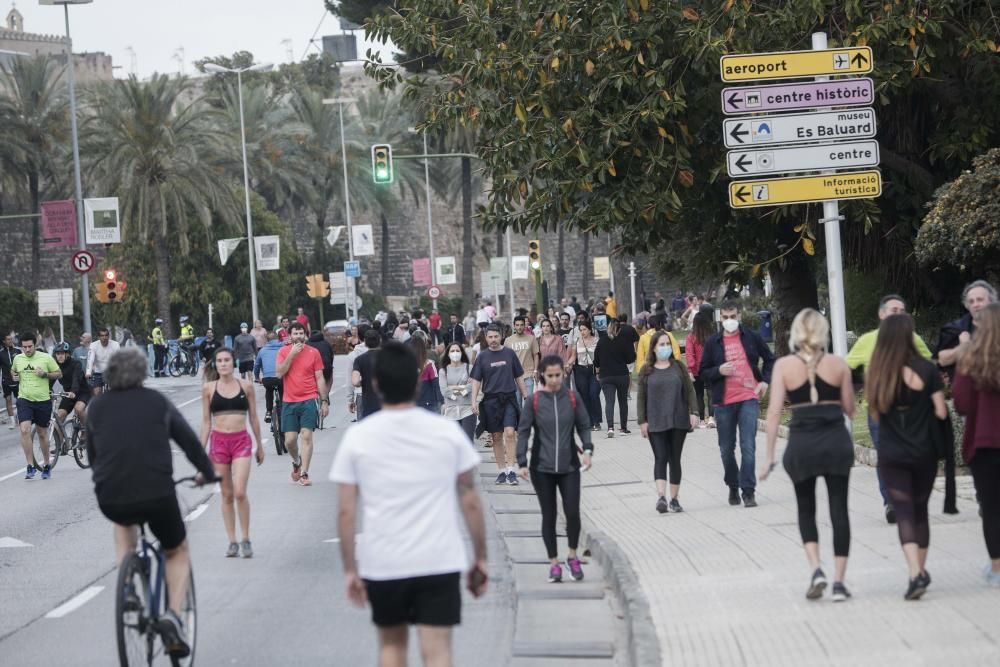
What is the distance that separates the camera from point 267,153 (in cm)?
6694

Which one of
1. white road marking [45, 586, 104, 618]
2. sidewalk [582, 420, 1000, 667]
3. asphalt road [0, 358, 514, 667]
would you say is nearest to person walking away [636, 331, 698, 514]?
sidewalk [582, 420, 1000, 667]

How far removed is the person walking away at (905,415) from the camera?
8.20 meters

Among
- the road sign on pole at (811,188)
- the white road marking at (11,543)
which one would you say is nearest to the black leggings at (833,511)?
the road sign on pole at (811,188)

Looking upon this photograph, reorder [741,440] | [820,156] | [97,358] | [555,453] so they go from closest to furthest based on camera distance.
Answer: [555,453]
[820,156]
[741,440]
[97,358]

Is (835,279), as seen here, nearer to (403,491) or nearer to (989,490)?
(989,490)

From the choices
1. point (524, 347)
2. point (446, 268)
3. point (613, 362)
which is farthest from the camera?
point (446, 268)

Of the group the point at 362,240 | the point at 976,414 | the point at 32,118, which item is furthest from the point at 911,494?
the point at 362,240

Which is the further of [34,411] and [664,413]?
[34,411]

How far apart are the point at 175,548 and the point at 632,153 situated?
1266cm

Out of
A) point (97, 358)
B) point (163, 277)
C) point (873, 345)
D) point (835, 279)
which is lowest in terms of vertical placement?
point (97, 358)

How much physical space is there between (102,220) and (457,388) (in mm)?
27582

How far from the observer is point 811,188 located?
451 inches

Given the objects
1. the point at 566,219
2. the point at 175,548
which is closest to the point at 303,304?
the point at 566,219

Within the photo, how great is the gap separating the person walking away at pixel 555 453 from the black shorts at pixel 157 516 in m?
3.01
